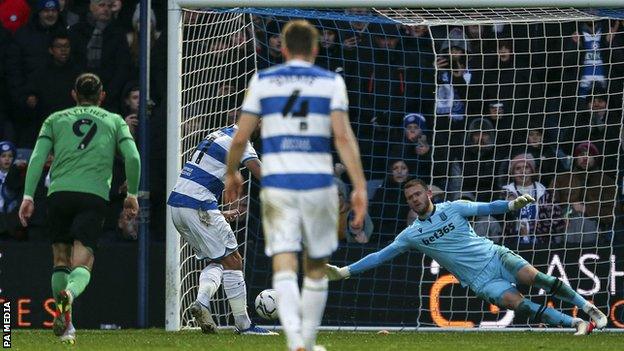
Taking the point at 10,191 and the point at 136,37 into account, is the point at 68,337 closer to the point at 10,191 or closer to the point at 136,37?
the point at 10,191

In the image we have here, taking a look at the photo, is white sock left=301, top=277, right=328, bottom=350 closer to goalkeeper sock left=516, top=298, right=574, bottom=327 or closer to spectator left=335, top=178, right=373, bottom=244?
goalkeeper sock left=516, top=298, right=574, bottom=327

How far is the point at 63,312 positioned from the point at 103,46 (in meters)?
6.36

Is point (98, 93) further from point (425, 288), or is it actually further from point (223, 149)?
point (425, 288)

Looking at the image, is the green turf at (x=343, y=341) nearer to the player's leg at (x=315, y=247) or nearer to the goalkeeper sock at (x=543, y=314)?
the goalkeeper sock at (x=543, y=314)

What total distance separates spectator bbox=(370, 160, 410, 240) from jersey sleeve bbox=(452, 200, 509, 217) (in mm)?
2380

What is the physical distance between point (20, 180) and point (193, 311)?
3838 millimetres

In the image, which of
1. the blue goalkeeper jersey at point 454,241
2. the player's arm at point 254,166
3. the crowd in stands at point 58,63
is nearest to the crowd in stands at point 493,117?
the crowd in stands at point 58,63

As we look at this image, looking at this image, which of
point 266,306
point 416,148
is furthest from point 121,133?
point 416,148

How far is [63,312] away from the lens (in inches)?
432

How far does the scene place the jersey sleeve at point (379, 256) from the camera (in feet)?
42.1

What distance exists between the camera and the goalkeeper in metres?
13.0

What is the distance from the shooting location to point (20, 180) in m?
15.8

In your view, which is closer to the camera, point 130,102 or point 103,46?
point 130,102

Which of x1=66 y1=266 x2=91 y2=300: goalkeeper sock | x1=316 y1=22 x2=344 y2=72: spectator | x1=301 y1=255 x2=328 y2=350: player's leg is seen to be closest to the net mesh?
x1=316 y1=22 x2=344 y2=72: spectator
